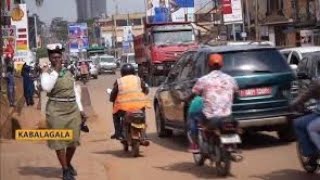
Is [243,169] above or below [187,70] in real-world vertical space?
below

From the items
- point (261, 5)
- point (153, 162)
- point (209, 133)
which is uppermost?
point (261, 5)

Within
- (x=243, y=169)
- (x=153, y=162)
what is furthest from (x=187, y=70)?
(x=243, y=169)

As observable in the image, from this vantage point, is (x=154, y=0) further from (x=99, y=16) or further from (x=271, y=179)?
(x=99, y=16)

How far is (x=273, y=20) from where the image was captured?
158ft

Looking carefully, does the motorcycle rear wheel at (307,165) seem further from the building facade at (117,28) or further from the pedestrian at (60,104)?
the building facade at (117,28)

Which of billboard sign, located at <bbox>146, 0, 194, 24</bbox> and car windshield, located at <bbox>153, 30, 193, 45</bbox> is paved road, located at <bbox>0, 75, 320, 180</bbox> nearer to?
car windshield, located at <bbox>153, 30, 193, 45</bbox>

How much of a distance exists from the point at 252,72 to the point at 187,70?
1.44 m

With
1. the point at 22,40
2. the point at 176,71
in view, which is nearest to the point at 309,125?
the point at 176,71

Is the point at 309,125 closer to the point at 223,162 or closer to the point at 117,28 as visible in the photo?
the point at 223,162

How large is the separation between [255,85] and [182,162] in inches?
67.8

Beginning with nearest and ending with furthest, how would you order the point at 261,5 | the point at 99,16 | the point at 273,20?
the point at 273,20 → the point at 261,5 → the point at 99,16

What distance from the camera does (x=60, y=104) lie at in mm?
7867

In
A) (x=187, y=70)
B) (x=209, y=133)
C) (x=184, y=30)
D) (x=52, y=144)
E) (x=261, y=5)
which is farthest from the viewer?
(x=261, y=5)

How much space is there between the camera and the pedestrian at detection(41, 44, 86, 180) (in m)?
7.78
